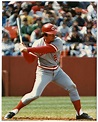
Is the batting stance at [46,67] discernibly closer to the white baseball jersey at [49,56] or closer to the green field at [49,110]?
the white baseball jersey at [49,56]

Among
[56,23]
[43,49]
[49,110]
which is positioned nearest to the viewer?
[43,49]

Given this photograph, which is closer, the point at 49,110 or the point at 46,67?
the point at 46,67

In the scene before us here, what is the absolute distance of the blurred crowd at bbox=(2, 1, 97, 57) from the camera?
1274cm

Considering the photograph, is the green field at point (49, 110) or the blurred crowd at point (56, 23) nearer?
the green field at point (49, 110)

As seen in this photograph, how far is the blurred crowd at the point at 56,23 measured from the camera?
41.8 ft

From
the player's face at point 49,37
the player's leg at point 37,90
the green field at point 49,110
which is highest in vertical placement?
the player's face at point 49,37

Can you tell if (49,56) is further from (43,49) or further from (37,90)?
(37,90)

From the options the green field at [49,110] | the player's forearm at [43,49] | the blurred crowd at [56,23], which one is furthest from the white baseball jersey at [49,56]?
the blurred crowd at [56,23]

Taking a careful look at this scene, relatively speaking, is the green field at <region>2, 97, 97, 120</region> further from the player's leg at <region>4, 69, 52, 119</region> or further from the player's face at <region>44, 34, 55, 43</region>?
the player's face at <region>44, 34, 55, 43</region>

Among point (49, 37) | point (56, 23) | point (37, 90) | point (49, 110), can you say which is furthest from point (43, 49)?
point (56, 23)

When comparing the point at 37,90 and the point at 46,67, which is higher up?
the point at 46,67

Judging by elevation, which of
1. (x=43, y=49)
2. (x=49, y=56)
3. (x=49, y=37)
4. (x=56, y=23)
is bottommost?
(x=56, y=23)

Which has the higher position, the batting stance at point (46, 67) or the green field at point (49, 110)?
the batting stance at point (46, 67)

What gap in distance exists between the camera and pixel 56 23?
13312mm
